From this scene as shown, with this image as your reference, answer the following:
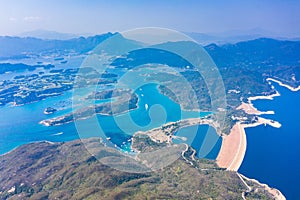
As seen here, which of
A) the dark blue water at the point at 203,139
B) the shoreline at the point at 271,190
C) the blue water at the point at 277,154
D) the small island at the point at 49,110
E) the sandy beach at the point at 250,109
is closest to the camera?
the shoreline at the point at 271,190

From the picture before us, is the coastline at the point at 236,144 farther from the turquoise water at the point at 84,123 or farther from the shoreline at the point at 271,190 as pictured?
the turquoise water at the point at 84,123

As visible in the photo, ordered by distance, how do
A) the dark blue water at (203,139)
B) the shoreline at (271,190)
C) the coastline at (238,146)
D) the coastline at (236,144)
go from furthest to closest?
the dark blue water at (203,139) < the coastline at (236,144) < the coastline at (238,146) < the shoreline at (271,190)

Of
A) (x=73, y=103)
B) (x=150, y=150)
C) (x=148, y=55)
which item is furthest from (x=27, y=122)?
(x=148, y=55)

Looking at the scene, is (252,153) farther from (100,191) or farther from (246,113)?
(100,191)

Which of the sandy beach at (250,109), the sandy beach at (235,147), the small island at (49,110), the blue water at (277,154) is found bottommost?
the small island at (49,110)

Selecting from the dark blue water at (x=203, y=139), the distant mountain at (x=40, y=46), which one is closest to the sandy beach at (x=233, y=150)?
the dark blue water at (x=203, y=139)

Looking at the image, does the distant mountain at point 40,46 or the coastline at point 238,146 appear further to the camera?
the distant mountain at point 40,46

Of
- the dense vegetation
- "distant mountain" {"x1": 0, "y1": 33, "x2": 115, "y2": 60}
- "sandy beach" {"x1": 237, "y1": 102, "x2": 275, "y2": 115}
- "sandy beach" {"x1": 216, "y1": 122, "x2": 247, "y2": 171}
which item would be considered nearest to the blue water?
"sandy beach" {"x1": 216, "y1": 122, "x2": 247, "y2": 171}
